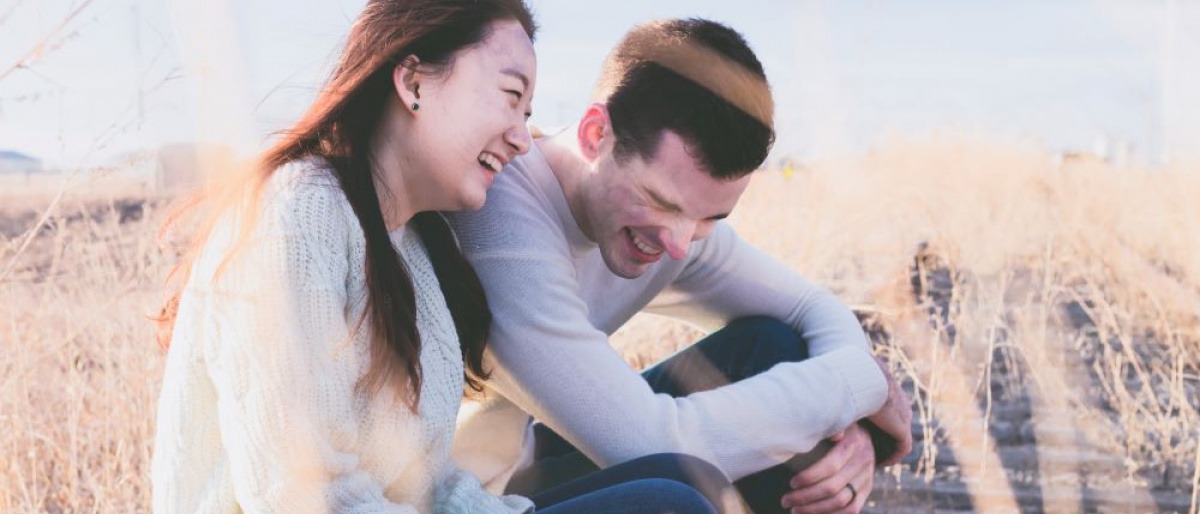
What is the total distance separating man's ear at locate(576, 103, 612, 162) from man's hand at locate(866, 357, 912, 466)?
0.71m

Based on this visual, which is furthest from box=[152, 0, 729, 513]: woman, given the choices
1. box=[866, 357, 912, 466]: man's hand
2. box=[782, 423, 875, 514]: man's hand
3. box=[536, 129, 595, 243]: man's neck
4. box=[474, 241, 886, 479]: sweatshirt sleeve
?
box=[866, 357, 912, 466]: man's hand

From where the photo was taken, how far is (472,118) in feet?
6.10

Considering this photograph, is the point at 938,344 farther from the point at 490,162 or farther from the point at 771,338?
the point at 490,162

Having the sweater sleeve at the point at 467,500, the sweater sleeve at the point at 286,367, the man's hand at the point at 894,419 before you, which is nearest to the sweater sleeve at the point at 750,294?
the man's hand at the point at 894,419

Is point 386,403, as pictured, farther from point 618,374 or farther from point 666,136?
point 666,136

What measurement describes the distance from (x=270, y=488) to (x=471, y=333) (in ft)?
1.87

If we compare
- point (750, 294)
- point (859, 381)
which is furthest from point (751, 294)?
point (859, 381)

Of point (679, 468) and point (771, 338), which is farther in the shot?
point (771, 338)

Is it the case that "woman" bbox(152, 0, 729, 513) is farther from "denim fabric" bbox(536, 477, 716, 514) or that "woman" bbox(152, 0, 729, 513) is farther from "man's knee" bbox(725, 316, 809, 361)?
"man's knee" bbox(725, 316, 809, 361)

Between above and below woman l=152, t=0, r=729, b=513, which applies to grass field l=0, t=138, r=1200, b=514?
below

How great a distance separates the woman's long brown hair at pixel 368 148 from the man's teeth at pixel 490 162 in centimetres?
14

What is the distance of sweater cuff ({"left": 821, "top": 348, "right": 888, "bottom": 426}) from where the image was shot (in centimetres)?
243

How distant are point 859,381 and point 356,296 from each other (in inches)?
43.7

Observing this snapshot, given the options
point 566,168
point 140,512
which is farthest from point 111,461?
point 566,168
